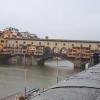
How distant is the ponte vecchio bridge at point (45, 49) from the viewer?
40875 millimetres

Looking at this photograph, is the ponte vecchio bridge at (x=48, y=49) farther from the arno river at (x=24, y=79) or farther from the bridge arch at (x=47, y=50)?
the arno river at (x=24, y=79)

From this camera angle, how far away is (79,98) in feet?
11.0

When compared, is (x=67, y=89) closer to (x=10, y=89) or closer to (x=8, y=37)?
(x=10, y=89)

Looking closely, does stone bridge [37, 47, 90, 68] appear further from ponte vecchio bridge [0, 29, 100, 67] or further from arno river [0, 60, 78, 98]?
arno river [0, 60, 78, 98]

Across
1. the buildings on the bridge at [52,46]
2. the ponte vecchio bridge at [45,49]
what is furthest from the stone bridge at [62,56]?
the buildings on the bridge at [52,46]

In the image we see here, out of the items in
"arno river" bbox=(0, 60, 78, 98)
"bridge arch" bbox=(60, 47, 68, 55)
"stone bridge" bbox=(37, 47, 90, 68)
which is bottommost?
"arno river" bbox=(0, 60, 78, 98)

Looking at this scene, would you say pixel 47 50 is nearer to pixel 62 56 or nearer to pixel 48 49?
pixel 48 49

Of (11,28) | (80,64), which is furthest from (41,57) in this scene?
(11,28)

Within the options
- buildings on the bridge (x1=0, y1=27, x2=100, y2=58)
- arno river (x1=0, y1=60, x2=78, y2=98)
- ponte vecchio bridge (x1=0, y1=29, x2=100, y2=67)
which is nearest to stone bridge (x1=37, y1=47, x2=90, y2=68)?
ponte vecchio bridge (x1=0, y1=29, x2=100, y2=67)

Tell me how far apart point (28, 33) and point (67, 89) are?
199 ft

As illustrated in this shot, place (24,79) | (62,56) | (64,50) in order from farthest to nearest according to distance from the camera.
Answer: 1. (64,50)
2. (62,56)
3. (24,79)

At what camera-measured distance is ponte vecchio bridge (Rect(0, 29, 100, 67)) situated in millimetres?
40875

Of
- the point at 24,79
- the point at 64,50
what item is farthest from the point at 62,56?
the point at 24,79

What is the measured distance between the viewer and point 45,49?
42250 mm
